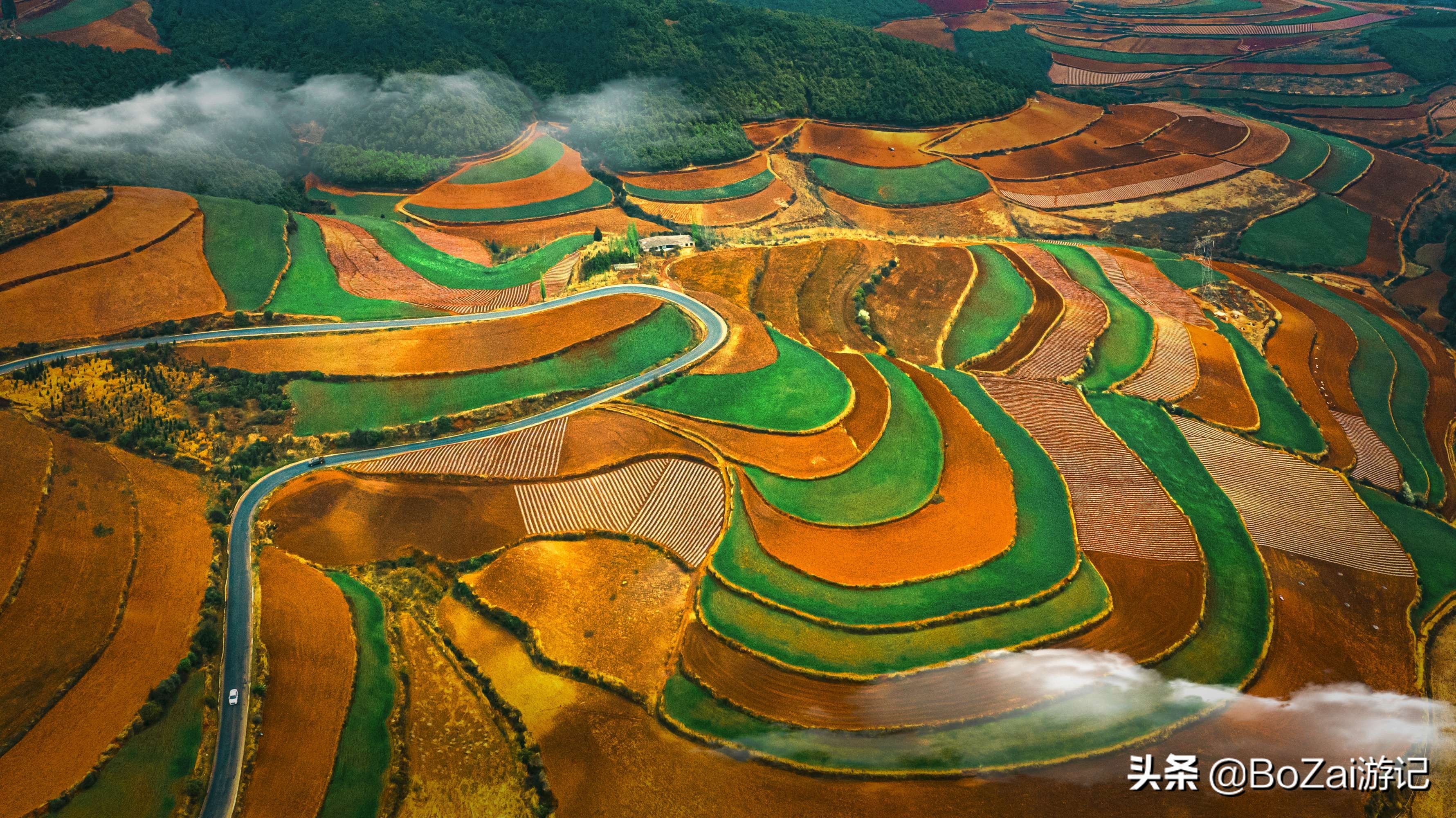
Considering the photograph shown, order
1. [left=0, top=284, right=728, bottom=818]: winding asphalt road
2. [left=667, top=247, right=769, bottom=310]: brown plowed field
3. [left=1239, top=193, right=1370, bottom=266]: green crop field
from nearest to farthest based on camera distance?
[left=0, top=284, right=728, bottom=818]: winding asphalt road
[left=667, top=247, right=769, bottom=310]: brown plowed field
[left=1239, top=193, right=1370, bottom=266]: green crop field

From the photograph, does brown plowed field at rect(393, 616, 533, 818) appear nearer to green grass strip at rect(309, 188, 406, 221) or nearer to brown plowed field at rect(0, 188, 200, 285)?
brown plowed field at rect(0, 188, 200, 285)

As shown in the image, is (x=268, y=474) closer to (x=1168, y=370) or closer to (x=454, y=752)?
(x=454, y=752)

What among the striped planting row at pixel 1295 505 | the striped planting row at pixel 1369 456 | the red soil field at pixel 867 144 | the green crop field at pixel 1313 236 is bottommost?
the striped planting row at pixel 1295 505

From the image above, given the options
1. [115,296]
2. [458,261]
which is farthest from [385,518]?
[458,261]

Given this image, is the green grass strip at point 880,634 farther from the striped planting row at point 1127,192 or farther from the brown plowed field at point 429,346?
the striped planting row at point 1127,192

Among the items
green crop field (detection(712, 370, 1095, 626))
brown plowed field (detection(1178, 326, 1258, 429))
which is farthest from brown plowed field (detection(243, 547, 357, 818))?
brown plowed field (detection(1178, 326, 1258, 429))

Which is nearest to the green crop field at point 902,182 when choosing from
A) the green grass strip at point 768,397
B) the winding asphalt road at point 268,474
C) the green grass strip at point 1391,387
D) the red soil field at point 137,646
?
the green grass strip at point 1391,387

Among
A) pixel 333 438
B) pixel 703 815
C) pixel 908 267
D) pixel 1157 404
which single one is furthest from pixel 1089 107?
pixel 703 815
